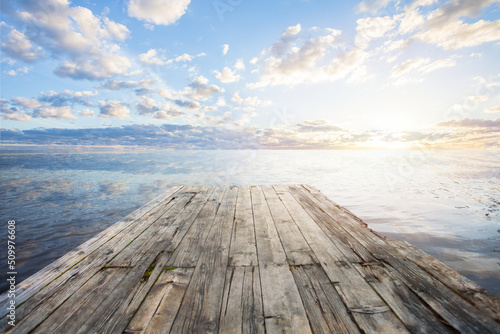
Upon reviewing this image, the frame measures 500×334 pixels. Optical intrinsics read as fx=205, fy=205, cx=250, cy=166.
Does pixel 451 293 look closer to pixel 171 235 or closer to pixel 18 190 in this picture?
pixel 171 235

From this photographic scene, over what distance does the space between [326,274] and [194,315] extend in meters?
1.31

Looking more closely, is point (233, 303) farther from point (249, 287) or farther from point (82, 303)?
point (82, 303)


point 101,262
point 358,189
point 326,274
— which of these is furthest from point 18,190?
point 358,189

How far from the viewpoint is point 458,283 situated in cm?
191

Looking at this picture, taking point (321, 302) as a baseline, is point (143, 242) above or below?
below

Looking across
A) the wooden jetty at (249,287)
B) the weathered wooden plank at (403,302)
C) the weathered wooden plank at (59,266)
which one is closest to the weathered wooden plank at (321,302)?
the wooden jetty at (249,287)

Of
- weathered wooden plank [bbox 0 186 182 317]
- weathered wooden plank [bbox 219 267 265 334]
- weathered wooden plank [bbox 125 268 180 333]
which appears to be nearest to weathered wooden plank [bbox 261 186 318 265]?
weathered wooden plank [bbox 219 267 265 334]

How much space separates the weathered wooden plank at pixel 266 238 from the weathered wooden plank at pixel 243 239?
79mm

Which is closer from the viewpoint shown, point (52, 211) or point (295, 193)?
point (295, 193)

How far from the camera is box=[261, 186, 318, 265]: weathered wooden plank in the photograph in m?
2.41

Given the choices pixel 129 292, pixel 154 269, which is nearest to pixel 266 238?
pixel 154 269

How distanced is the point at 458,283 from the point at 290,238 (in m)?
1.72

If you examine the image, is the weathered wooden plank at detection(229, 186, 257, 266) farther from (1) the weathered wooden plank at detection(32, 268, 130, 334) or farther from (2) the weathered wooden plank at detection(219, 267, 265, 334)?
(1) the weathered wooden plank at detection(32, 268, 130, 334)

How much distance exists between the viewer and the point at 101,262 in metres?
2.41
